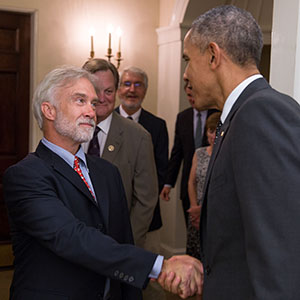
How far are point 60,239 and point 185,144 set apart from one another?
2987 mm

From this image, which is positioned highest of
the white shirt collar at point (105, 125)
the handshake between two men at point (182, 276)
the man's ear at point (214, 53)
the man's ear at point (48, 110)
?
the man's ear at point (214, 53)

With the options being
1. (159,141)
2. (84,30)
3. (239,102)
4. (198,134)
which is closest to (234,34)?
(239,102)

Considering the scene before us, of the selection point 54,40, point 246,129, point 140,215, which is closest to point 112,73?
point 140,215

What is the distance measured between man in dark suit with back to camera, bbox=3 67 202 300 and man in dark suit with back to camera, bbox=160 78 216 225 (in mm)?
2428

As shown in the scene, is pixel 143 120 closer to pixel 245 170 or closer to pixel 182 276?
pixel 182 276

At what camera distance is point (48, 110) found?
2086 millimetres

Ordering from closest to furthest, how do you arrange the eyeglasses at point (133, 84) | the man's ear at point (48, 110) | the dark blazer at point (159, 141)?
the man's ear at point (48, 110) → the dark blazer at point (159, 141) → the eyeglasses at point (133, 84)

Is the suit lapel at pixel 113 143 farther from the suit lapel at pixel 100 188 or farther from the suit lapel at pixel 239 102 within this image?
the suit lapel at pixel 239 102

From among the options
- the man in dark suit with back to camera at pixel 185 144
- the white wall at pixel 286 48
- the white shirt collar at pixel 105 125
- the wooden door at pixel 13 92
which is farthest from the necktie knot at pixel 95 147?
the wooden door at pixel 13 92

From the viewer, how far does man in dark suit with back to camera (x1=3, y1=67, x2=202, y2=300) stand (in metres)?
1.77

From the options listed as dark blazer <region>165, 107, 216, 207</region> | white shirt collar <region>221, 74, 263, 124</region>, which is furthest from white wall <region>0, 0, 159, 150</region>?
white shirt collar <region>221, 74, 263, 124</region>

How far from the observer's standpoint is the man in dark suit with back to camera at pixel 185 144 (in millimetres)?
4562

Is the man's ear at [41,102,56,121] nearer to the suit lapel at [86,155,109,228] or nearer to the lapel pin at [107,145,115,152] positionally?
the suit lapel at [86,155,109,228]

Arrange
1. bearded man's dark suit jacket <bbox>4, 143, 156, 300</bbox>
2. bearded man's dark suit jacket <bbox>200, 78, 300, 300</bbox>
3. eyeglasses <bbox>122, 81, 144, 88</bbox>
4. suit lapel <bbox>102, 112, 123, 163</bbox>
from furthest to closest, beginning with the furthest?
1. eyeglasses <bbox>122, 81, 144, 88</bbox>
2. suit lapel <bbox>102, 112, 123, 163</bbox>
3. bearded man's dark suit jacket <bbox>4, 143, 156, 300</bbox>
4. bearded man's dark suit jacket <bbox>200, 78, 300, 300</bbox>
